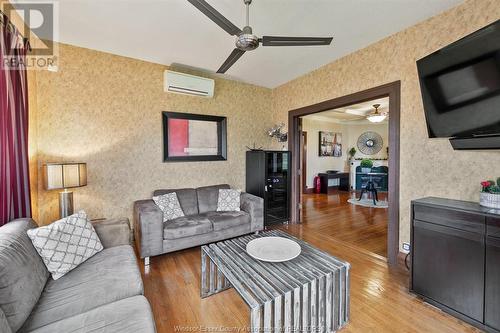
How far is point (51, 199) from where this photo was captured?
99.3 inches

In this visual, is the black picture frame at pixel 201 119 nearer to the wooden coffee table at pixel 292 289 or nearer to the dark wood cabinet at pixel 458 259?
the wooden coffee table at pixel 292 289

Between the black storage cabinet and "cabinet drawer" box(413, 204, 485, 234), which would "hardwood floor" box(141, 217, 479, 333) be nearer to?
"cabinet drawer" box(413, 204, 485, 234)

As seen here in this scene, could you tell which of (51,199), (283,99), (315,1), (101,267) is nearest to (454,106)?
(315,1)

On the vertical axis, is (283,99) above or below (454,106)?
above

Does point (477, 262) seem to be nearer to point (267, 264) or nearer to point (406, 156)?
point (406, 156)

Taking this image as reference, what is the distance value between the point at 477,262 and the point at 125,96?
13.5 feet

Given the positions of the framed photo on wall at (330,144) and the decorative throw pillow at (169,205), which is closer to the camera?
the decorative throw pillow at (169,205)

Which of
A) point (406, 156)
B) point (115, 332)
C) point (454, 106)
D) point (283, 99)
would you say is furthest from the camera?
point (283, 99)

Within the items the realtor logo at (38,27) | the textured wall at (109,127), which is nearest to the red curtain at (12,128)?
the realtor logo at (38,27)

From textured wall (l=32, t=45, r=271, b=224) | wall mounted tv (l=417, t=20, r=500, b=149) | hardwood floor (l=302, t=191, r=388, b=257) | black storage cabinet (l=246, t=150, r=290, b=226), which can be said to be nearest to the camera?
wall mounted tv (l=417, t=20, r=500, b=149)

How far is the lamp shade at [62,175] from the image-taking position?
2.10 m

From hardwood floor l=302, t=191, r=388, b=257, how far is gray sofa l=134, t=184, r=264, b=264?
49.1 inches

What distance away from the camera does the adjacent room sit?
1432mm

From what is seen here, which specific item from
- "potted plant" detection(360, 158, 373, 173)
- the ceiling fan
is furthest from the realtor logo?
"potted plant" detection(360, 158, 373, 173)
